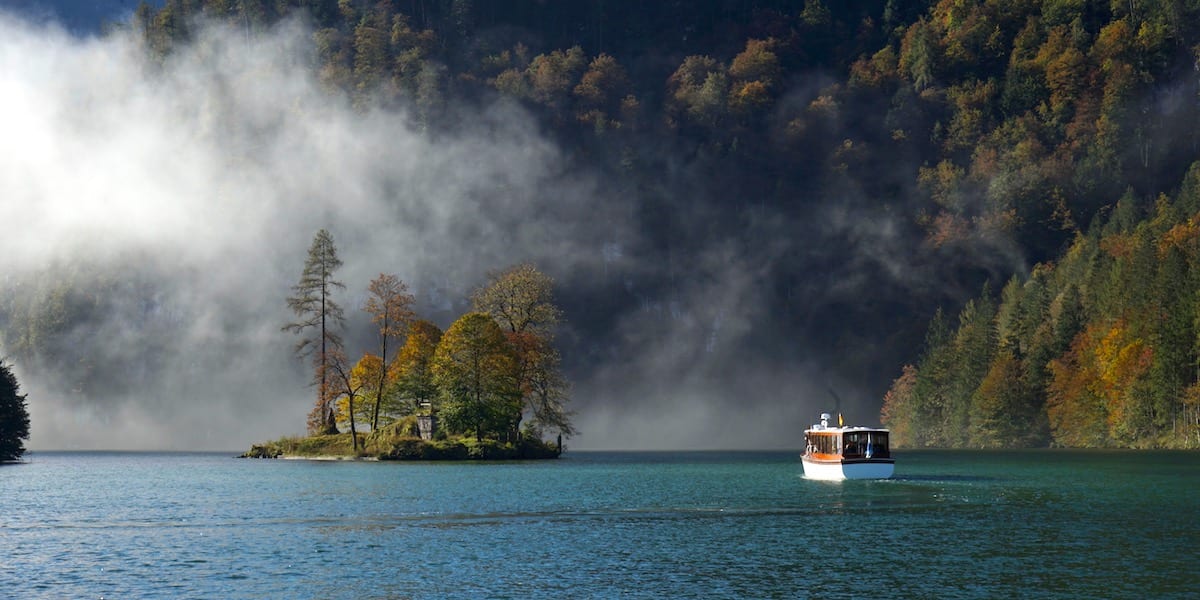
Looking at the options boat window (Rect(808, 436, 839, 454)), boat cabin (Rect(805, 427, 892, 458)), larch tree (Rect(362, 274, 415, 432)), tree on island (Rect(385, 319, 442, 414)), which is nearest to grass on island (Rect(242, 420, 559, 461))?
Result: tree on island (Rect(385, 319, 442, 414))

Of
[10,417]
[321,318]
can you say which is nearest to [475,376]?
[321,318]

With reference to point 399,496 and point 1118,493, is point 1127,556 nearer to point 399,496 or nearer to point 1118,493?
point 1118,493

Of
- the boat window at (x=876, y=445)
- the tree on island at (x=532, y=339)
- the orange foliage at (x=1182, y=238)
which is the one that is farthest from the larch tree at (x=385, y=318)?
the orange foliage at (x=1182, y=238)

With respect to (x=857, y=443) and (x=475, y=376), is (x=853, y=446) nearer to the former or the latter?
(x=857, y=443)

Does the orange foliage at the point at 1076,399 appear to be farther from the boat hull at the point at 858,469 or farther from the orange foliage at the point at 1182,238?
the boat hull at the point at 858,469

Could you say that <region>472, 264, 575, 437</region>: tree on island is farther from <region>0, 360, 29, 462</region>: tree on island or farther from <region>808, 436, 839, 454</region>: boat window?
<region>0, 360, 29, 462</region>: tree on island

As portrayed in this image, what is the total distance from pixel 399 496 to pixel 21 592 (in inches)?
1724

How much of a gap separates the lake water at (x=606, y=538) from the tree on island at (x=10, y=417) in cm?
4921

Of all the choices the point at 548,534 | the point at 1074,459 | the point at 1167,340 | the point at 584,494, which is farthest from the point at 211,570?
the point at 1167,340

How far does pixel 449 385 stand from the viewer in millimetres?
144125

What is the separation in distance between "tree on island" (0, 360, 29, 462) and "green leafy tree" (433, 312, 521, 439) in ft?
184

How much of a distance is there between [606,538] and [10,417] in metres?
122

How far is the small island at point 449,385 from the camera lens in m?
145

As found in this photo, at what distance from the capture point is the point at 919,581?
5125 centimetres
